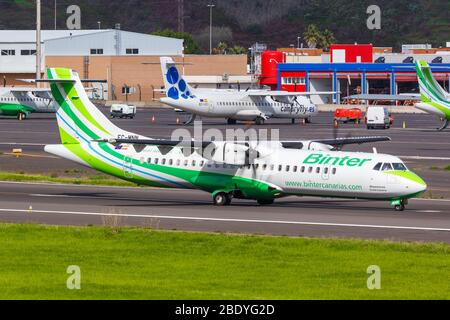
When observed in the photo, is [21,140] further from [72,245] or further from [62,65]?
[62,65]

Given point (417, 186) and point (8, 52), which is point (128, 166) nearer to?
point (417, 186)

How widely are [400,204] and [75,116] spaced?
566 inches

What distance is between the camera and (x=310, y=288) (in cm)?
2320

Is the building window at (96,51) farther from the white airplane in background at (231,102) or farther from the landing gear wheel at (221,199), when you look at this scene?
the landing gear wheel at (221,199)

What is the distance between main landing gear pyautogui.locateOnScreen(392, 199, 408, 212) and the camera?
39875 mm

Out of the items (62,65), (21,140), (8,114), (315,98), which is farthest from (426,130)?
(62,65)

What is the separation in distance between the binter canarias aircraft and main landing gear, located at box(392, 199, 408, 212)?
45mm

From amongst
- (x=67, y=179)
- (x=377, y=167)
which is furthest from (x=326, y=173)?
(x=67, y=179)

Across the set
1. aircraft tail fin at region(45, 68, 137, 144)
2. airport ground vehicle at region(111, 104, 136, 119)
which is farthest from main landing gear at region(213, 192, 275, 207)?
airport ground vehicle at region(111, 104, 136, 119)

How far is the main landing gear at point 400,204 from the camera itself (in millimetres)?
39875

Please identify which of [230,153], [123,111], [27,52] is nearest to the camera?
[230,153]

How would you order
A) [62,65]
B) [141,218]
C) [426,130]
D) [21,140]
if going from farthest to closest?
[62,65], [426,130], [21,140], [141,218]

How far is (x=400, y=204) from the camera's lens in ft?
131
